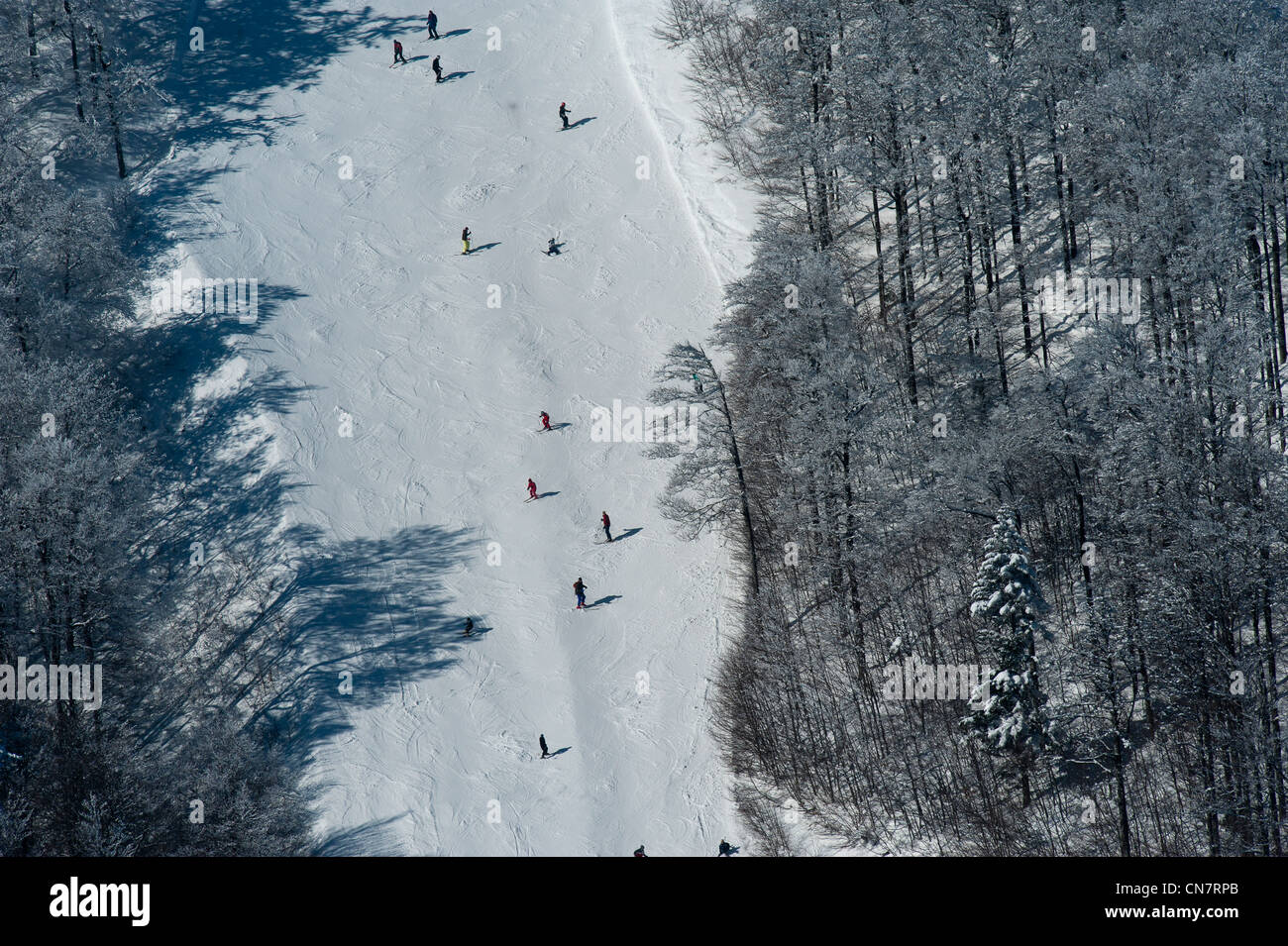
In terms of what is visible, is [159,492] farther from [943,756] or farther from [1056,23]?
[1056,23]

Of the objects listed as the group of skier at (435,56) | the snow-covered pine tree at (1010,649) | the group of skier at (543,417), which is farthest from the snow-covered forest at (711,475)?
the group of skier at (435,56)

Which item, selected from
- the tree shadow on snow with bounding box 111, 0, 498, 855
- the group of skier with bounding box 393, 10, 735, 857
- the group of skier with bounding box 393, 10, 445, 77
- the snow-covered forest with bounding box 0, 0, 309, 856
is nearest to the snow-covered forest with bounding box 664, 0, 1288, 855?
the group of skier with bounding box 393, 10, 735, 857

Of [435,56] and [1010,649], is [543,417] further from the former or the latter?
[435,56]

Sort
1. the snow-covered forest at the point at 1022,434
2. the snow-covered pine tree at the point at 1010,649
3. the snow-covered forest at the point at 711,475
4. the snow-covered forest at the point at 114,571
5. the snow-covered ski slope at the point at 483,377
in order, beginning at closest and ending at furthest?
the snow-covered forest at the point at 1022,434 → the snow-covered pine tree at the point at 1010,649 → the snow-covered forest at the point at 711,475 → the snow-covered forest at the point at 114,571 → the snow-covered ski slope at the point at 483,377

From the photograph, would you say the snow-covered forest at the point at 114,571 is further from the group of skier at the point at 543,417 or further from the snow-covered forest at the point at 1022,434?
the snow-covered forest at the point at 1022,434
